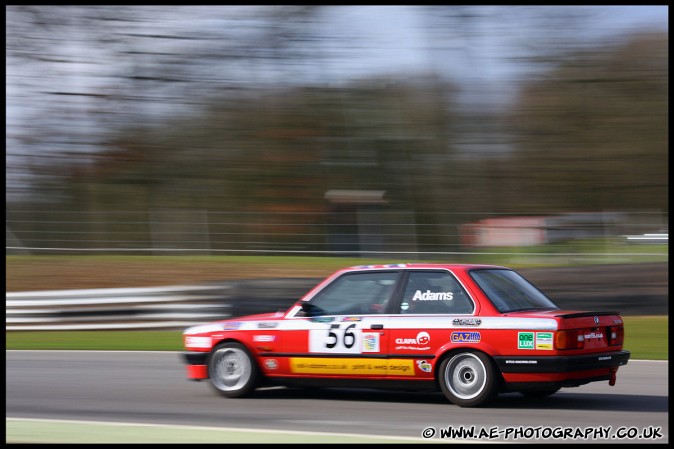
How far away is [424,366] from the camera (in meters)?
7.91

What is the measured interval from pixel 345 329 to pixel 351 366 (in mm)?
329

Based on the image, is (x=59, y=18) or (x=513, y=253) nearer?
(x=513, y=253)

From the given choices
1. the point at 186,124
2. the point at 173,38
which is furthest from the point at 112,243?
the point at 173,38

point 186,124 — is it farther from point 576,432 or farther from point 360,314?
point 576,432

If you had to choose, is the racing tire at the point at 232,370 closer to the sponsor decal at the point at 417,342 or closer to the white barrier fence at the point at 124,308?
the sponsor decal at the point at 417,342

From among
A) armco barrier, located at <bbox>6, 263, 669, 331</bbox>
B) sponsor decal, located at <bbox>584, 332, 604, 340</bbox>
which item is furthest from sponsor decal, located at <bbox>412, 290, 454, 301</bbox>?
armco barrier, located at <bbox>6, 263, 669, 331</bbox>

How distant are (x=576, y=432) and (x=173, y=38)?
56.8 ft

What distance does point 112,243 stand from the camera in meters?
24.1

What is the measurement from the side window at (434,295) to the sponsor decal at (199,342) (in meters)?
1.91

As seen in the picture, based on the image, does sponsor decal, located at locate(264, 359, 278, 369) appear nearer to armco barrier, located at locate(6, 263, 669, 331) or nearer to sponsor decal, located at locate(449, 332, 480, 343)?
sponsor decal, located at locate(449, 332, 480, 343)

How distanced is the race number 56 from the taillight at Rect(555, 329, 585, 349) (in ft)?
5.68

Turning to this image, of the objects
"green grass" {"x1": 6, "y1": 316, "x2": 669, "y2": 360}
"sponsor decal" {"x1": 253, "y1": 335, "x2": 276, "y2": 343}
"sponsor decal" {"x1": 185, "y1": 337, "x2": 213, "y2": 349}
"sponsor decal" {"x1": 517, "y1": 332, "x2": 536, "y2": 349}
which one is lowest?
"green grass" {"x1": 6, "y1": 316, "x2": 669, "y2": 360}

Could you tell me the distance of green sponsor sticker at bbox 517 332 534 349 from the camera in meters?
7.54

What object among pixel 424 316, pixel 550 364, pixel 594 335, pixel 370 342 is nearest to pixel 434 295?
pixel 424 316
